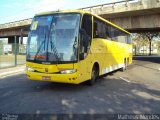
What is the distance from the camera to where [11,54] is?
22062mm

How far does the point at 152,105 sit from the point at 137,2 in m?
21.0

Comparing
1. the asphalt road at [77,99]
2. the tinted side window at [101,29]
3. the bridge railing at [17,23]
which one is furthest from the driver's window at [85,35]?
the bridge railing at [17,23]

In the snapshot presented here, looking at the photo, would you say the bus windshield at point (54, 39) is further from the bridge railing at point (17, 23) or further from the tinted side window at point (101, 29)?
the bridge railing at point (17, 23)

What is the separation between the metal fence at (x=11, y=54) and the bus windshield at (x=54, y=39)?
1103 centimetres

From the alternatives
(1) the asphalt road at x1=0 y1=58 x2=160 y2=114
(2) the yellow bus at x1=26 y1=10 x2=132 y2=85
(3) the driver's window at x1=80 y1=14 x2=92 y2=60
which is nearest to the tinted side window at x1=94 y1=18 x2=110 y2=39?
(2) the yellow bus at x1=26 y1=10 x2=132 y2=85

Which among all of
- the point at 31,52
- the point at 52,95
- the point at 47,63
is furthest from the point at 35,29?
the point at 52,95

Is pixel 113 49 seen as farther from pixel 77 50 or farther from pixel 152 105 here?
pixel 152 105

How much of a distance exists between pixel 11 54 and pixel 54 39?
13.3m

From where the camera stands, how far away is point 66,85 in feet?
37.1

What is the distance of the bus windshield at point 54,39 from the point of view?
374 inches

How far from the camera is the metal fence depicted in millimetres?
21141

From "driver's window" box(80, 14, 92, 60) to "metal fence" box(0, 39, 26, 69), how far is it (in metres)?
11.6

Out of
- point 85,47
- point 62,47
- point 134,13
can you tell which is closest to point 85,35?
point 85,47

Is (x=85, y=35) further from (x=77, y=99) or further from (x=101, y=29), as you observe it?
(x=77, y=99)
